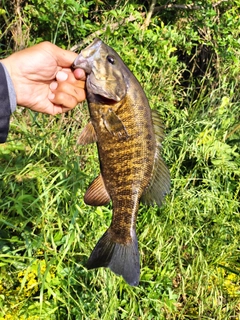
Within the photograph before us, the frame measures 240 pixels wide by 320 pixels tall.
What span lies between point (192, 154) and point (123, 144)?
2018mm

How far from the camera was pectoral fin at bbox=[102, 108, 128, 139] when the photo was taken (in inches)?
80.7

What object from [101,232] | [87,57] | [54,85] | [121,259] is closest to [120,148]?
[87,57]

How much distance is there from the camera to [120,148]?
6.85ft

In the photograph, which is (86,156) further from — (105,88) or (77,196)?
(105,88)

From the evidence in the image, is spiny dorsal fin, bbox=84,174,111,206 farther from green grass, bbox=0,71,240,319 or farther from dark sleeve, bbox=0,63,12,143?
green grass, bbox=0,71,240,319

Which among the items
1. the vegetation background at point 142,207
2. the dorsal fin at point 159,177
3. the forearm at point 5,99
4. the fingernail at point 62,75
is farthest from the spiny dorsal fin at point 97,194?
the vegetation background at point 142,207

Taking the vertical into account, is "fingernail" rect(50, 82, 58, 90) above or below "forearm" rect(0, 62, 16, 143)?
below

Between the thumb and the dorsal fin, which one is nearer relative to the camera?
the dorsal fin

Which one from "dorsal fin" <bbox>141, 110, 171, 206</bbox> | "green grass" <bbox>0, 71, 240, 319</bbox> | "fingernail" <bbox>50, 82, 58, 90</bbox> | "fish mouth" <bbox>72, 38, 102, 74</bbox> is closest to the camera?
"fish mouth" <bbox>72, 38, 102, 74</bbox>

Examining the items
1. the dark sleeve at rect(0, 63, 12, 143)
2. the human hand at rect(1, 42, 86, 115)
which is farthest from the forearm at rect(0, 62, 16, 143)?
the human hand at rect(1, 42, 86, 115)

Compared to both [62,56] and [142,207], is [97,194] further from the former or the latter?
[142,207]

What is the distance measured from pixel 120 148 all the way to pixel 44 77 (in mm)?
762

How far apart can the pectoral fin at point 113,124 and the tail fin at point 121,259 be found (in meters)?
0.59

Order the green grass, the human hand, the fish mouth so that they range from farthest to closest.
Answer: the green grass → the human hand → the fish mouth
